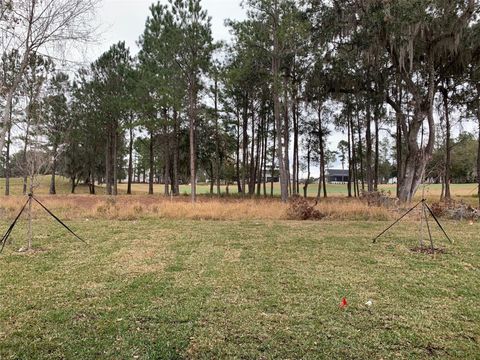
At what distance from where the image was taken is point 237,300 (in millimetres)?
3783

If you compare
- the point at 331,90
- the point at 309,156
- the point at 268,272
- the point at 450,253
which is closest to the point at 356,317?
the point at 268,272

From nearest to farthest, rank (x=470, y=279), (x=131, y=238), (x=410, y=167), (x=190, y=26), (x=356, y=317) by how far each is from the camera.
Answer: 1. (x=356, y=317)
2. (x=470, y=279)
3. (x=131, y=238)
4. (x=410, y=167)
5. (x=190, y=26)

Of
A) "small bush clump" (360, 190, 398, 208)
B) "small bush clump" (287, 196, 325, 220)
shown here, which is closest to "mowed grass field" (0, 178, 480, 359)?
"small bush clump" (287, 196, 325, 220)

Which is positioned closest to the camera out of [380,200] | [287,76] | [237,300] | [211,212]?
[237,300]

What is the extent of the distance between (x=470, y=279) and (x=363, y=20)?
1074 centimetres

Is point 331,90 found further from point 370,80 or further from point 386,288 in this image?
point 386,288

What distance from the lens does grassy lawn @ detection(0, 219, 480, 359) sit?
277cm

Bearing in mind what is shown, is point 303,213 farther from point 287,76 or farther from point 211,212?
point 287,76

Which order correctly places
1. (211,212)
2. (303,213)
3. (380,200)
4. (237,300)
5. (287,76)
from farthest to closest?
(287,76), (380,200), (211,212), (303,213), (237,300)

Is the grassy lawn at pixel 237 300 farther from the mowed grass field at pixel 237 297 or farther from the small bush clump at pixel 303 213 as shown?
the small bush clump at pixel 303 213

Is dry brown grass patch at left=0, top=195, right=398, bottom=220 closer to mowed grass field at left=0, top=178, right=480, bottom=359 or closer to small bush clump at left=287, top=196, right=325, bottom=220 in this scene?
small bush clump at left=287, top=196, right=325, bottom=220

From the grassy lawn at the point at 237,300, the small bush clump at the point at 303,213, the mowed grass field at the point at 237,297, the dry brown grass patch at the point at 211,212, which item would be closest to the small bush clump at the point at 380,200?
the dry brown grass patch at the point at 211,212

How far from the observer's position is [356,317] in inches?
131

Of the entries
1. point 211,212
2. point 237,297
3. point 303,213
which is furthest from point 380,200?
point 237,297
